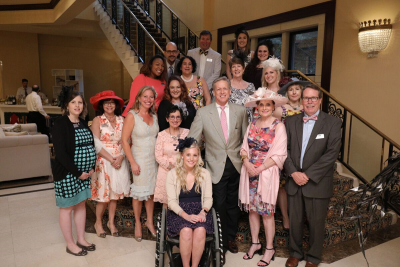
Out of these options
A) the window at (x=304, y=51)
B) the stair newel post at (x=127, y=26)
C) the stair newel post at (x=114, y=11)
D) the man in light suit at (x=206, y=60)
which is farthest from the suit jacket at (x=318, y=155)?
the stair newel post at (x=114, y=11)

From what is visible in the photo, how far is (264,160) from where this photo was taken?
272cm

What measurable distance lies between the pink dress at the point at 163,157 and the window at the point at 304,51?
4.39m

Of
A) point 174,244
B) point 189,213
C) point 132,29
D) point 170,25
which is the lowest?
point 174,244

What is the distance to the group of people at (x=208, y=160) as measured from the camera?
2.62m

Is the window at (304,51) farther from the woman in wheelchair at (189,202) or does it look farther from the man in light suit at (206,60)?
the woman in wheelchair at (189,202)

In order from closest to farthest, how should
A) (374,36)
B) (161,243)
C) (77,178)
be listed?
(161,243) → (77,178) → (374,36)

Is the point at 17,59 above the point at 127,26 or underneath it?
underneath

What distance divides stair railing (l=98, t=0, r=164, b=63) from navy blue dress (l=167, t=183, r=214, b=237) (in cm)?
467

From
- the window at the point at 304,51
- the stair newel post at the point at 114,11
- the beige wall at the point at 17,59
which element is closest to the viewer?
the window at the point at 304,51

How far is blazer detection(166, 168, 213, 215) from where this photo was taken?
2564 mm

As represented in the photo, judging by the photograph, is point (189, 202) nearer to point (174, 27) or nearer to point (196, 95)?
point (196, 95)

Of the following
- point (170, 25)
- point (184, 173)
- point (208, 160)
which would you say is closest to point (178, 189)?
point (184, 173)

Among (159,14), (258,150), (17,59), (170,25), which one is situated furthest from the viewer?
(17,59)

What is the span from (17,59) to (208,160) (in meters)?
11.7
